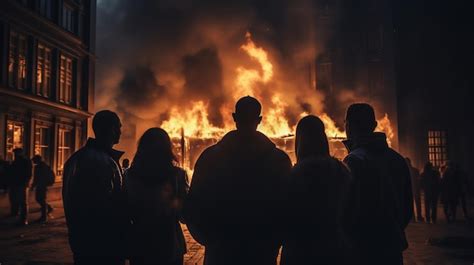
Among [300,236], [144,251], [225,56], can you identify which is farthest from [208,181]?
[225,56]

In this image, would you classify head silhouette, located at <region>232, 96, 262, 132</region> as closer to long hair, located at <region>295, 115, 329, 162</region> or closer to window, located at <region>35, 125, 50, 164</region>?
long hair, located at <region>295, 115, 329, 162</region>

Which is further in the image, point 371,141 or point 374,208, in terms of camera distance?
point 371,141

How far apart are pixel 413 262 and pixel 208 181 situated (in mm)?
5795

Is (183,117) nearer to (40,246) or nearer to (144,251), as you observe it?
(40,246)

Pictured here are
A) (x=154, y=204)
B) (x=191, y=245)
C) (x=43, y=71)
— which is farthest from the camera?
(x=43, y=71)

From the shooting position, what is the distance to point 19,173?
1105 centimetres

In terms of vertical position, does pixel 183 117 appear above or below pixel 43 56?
below

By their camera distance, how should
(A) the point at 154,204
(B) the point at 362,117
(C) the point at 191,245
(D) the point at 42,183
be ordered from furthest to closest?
(D) the point at 42,183
(C) the point at 191,245
(B) the point at 362,117
(A) the point at 154,204

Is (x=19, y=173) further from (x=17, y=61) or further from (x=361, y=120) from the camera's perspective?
(x=361, y=120)

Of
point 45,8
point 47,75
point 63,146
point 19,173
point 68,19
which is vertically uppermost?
point 68,19

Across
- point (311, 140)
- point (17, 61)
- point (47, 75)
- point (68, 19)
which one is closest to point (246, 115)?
point (311, 140)

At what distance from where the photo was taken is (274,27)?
1243 inches

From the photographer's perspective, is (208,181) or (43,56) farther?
(43,56)

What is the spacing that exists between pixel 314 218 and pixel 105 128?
6.08 ft
